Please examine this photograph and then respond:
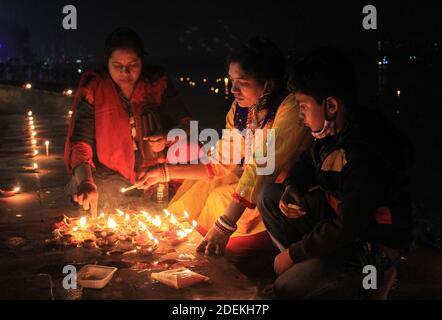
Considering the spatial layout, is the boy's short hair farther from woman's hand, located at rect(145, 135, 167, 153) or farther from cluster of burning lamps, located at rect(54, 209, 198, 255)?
woman's hand, located at rect(145, 135, 167, 153)

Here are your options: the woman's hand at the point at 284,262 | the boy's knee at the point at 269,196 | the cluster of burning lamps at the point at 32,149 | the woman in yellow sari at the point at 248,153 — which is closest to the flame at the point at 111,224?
the woman in yellow sari at the point at 248,153

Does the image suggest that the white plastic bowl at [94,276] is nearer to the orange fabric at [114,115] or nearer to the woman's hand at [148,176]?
Result: the woman's hand at [148,176]

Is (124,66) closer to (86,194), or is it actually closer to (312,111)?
(86,194)

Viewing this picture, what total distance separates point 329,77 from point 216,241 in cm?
147

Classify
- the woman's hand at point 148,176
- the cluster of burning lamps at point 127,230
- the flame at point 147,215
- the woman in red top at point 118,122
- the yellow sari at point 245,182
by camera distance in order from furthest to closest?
the woman in red top at point 118,122 → the flame at point 147,215 → the woman's hand at point 148,176 → the cluster of burning lamps at point 127,230 → the yellow sari at point 245,182

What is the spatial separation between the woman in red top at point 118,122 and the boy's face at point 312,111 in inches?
78.9

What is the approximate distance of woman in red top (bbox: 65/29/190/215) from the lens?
16.2 ft

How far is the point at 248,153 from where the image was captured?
4215mm

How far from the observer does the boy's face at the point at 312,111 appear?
3082 millimetres

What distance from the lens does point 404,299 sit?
3.31 m

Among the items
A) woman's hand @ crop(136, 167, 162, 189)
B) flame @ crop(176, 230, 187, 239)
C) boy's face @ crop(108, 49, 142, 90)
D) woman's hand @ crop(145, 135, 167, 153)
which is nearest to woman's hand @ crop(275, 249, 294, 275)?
flame @ crop(176, 230, 187, 239)

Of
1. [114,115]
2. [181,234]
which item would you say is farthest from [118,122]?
[181,234]

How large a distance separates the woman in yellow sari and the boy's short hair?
0.71 metres

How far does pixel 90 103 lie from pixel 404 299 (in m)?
3.24
